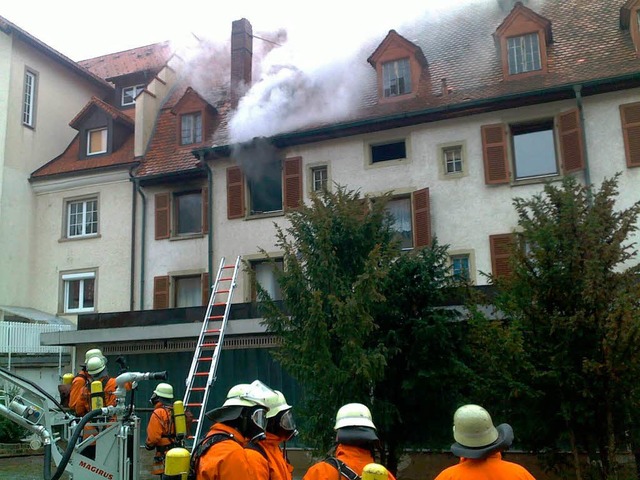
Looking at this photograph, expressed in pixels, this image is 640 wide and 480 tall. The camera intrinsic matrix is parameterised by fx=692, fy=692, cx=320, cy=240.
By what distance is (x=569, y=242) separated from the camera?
27.5 ft

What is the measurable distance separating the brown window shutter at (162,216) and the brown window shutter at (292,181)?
13.0 ft

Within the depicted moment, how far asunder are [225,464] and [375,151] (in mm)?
15662

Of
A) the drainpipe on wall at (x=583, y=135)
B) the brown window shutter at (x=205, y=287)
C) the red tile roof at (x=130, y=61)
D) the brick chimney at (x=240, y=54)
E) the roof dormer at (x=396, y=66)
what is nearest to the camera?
the drainpipe on wall at (x=583, y=135)

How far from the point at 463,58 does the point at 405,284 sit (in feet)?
36.4


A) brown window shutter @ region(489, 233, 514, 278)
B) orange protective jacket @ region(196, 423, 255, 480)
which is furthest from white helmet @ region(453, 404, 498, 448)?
brown window shutter @ region(489, 233, 514, 278)

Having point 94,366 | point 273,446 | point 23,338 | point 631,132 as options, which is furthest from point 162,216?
point 273,446

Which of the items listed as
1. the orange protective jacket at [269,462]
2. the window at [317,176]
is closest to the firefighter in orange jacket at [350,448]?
the orange protective jacket at [269,462]

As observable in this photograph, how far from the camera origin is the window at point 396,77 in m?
19.1

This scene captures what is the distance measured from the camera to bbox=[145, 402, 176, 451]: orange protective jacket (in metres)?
8.47

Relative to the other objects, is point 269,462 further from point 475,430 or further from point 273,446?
point 475,430

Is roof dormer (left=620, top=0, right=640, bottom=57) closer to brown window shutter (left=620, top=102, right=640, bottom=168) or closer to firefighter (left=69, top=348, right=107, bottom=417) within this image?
brown window shutter (left=620, top=102, right=640, bottom=168)

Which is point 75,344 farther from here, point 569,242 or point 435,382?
point 569,242

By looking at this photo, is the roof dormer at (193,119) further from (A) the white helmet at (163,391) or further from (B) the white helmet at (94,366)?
(A) the white helmet at (163,391)

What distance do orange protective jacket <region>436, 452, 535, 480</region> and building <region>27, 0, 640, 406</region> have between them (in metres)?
12.2
